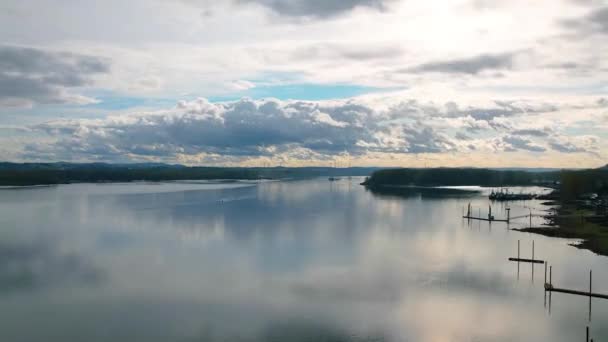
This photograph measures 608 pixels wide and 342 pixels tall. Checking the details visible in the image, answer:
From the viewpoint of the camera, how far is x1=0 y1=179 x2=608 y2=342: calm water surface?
1862 centimetres

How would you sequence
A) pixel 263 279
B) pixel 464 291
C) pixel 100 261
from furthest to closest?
pixel 100 261, pixel 263 279, pixel 464 291

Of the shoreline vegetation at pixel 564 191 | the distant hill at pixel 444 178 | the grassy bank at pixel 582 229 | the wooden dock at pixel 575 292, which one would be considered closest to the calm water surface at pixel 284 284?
the wooden dock at pixel 575 292

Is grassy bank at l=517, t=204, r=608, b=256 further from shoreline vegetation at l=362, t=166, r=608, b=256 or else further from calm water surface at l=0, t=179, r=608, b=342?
calm water surface at l=0, t=179, r=608, b=342

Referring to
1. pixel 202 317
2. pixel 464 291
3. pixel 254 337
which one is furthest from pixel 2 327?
pixel 464 291

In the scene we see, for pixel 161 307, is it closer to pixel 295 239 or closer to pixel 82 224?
pixel 295 239

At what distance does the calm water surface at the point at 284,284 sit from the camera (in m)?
18.6

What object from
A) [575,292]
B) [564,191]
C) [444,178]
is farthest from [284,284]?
[444,178]

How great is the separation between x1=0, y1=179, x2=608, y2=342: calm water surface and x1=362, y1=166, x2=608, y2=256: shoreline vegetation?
2.67 metres

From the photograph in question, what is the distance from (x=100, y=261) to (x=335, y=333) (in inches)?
683

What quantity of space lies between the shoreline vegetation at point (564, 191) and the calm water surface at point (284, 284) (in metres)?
2.67

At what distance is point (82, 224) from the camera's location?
4697cm

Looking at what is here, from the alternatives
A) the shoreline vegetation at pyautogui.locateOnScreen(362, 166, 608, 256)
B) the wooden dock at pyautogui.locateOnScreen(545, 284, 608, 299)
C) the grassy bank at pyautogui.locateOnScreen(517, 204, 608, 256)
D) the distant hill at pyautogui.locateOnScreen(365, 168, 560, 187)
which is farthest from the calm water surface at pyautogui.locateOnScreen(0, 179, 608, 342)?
the distant hill at pyautogui.locateOnScreen(365, 168, 560, 187)

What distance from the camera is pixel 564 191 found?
236ft

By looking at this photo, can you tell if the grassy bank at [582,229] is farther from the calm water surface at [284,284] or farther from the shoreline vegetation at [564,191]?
the calm water surface at [284,284]
